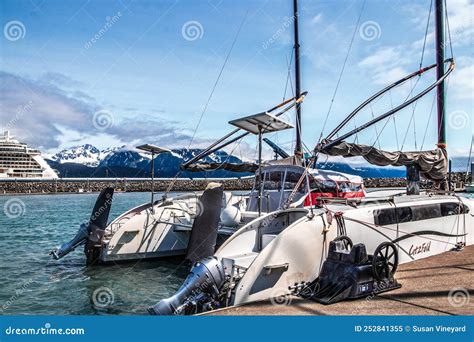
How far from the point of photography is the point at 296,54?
17.6m

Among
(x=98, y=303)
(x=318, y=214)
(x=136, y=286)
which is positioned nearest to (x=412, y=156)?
(x=318, y=214)

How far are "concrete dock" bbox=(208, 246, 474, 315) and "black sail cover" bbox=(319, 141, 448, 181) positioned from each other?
3624mm

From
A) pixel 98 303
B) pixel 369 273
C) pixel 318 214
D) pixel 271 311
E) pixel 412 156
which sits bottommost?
pixel 98 303

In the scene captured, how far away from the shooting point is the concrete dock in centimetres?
598

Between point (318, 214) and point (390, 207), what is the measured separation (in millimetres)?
2426

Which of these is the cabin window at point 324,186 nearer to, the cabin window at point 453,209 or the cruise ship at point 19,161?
the cabin window at point 453,209

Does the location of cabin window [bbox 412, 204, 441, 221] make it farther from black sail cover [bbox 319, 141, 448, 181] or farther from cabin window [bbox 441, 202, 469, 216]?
black sail cover [bbox 319, 141, 448, 181]

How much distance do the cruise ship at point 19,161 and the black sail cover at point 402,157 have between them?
10417cm

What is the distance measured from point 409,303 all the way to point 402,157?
594 cm

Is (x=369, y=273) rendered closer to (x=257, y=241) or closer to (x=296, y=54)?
(x=257, y=241)

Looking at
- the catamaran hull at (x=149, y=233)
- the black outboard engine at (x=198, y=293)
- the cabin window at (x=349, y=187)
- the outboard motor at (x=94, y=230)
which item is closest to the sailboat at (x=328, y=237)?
the black outboard engine at (x=198, y=293)

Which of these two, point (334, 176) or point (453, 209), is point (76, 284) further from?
point (453, 209)

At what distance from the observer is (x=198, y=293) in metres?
6.94

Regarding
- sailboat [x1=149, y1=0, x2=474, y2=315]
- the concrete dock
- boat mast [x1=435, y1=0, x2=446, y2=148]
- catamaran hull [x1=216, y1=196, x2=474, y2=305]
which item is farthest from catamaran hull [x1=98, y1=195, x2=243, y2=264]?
boat mast [x1=435, y1=0, x2=446, y2=148]
